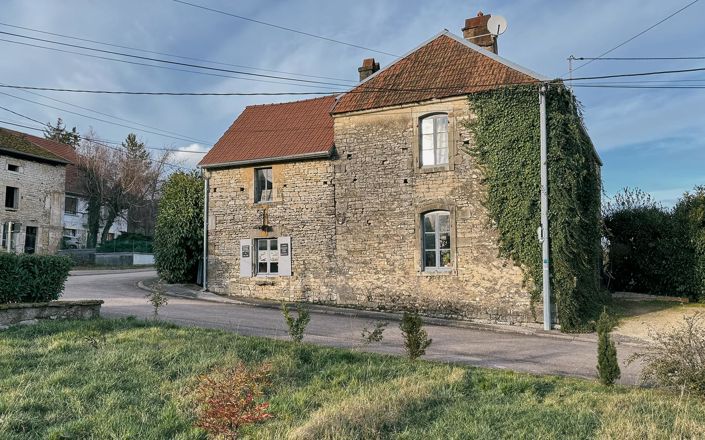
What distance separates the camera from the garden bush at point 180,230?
2036 cm

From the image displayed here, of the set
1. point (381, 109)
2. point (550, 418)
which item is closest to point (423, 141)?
point (381, 109)

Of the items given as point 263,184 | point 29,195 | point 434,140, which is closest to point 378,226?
point 434,140

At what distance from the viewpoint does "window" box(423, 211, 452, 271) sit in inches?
597

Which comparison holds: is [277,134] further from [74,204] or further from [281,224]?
[74,204]

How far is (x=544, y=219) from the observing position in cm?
1344

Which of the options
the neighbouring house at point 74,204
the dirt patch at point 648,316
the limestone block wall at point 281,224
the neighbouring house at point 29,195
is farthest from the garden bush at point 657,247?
the neighbouring house at point 74,204

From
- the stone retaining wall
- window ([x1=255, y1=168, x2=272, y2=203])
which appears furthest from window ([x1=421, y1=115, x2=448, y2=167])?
the stone retaining wall

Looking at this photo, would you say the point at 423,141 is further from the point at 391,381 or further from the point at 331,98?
the point at 391,381

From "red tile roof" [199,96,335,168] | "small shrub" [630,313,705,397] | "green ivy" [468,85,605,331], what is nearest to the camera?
"small shrub" [630,313,705,397]

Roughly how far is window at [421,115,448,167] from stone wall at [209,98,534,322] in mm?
286

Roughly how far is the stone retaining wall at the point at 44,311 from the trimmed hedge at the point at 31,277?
0.46m

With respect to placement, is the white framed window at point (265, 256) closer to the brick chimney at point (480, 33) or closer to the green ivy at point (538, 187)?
the green ivy at point (538, 187)

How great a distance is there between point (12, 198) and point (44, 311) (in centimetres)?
2660

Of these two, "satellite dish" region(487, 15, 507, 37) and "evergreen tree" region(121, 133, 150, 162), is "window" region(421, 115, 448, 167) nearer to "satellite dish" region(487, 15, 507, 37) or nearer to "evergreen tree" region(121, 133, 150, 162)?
"satellite dish" region(487, 15, 507, 37)
